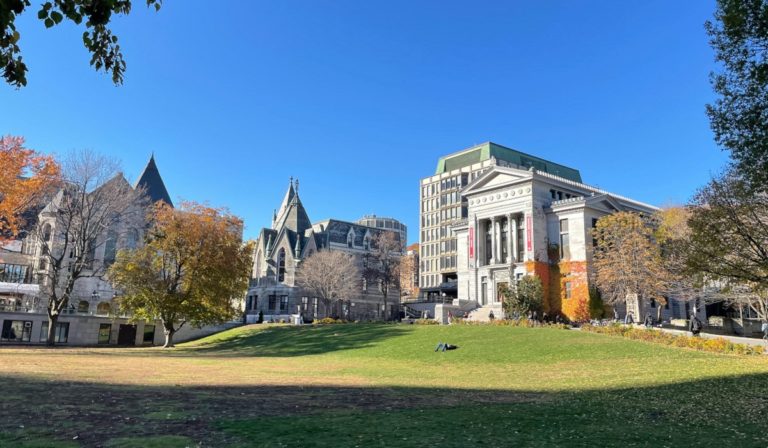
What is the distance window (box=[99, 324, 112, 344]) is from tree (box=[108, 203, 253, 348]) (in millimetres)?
16070

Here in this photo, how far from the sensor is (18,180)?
3809 centimetres

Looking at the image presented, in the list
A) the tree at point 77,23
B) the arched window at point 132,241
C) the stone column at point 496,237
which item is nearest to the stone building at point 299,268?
the arched window at point 132,241

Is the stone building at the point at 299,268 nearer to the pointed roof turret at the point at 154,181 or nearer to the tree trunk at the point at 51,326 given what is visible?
the pointed roof turret at the point at 154,181

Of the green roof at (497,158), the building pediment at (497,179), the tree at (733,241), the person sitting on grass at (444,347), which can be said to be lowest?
the person sitting on grass at (444,347)

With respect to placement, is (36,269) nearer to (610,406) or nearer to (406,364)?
(406,364)

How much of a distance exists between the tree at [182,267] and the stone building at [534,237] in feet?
100

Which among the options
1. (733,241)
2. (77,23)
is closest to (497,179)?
(733,241)

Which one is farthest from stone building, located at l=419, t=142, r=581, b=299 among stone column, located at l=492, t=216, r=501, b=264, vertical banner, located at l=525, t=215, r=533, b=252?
vertical banner, located at l=525, t=215, r=533, b=252

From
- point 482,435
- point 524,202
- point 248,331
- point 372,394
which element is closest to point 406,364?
point 372,394

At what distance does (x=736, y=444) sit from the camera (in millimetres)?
9320

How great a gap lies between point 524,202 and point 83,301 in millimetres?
61374

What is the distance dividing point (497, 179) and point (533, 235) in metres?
10.3

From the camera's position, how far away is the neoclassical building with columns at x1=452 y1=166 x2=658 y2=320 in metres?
63.2

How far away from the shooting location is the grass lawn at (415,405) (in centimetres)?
927
